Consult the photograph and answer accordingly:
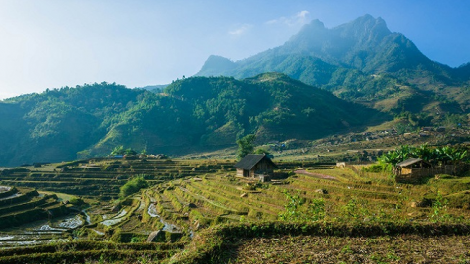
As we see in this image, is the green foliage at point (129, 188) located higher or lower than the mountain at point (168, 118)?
lower

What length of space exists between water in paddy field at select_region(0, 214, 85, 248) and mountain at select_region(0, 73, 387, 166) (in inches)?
3108

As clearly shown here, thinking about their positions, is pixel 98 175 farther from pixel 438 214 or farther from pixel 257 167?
A: pixel 438 214

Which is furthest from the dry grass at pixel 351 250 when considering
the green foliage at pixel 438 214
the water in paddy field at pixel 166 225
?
the water in paddy field at pixel 166 225

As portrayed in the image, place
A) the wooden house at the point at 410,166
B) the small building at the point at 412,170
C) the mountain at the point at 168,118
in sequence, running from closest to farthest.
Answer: the small building at the point at 412,170 < the wooden house at the point at 410,166 < the mountain at the point at 168,118

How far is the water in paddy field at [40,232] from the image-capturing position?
1089 inches

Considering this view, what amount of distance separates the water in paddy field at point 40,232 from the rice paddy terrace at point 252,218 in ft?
1.27

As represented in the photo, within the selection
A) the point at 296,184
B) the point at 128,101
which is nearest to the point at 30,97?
the point at 128,101

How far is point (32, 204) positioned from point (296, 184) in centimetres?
3330

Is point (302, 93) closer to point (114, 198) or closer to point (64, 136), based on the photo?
point (64, 136)

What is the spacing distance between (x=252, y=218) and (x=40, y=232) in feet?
74.7

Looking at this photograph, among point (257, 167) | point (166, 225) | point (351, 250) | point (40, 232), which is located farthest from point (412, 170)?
point (40, 232)

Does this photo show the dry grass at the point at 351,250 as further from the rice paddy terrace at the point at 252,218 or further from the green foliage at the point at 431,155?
the green foliage at the point at 431,155

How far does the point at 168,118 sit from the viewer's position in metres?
161

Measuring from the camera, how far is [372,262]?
26.3 feet
